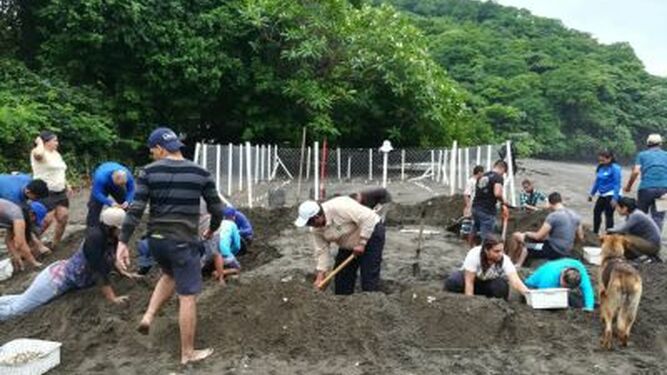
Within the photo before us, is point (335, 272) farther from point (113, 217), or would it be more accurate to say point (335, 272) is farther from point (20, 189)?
point (20, 189)

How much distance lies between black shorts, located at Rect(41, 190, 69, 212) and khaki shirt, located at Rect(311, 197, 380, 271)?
165 inches

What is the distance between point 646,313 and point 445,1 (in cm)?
6616

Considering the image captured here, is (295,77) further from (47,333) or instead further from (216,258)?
(47,333)

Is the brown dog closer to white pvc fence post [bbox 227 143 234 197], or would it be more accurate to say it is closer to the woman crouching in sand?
the woman crouching in sand

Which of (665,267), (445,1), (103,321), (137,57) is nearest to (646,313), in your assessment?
(665,267)

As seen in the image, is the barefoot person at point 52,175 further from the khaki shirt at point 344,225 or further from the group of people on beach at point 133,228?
the khaki shirt at point 344,225

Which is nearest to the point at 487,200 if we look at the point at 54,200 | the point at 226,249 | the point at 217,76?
the point at 226,249

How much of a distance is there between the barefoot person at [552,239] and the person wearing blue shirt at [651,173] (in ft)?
4.77

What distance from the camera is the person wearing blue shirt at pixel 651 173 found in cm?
991

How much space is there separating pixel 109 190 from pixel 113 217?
87cm

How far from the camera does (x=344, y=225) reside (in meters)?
7.07

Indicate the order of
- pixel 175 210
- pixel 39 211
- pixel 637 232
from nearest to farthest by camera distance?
1. pixel 175 210
2. pixel 637 232
3. pixel 39 211

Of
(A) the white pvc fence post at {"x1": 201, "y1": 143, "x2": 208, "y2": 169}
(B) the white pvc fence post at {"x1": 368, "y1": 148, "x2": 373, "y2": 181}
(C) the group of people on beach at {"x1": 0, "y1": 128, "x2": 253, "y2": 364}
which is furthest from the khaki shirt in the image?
(B) the white pvc fence post at {"x1": 368, "y1": 148, "x2": 373, "y2": 181}

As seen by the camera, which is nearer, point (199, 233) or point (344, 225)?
point (199, 233)
